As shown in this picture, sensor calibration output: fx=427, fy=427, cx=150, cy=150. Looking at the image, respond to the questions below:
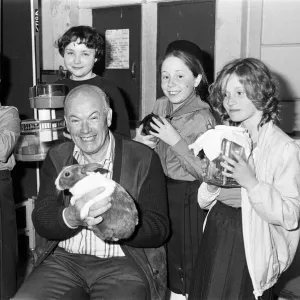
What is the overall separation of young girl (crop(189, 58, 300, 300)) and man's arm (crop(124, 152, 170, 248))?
0.16 meters

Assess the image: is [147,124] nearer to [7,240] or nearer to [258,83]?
[258,83]

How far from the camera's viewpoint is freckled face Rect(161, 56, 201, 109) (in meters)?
1.95

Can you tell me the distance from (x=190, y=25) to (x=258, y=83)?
323 centimetres

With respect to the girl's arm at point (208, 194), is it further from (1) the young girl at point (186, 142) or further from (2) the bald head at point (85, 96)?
(2) the bald head at point (85, 96)

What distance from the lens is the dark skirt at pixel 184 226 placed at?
6.37 ft

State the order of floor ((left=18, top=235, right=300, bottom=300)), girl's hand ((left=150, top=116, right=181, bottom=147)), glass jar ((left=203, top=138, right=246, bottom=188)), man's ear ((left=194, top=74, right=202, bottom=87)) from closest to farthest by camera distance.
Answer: glass jar ((left=203, top=138, right=246, bottom=188))
girl's hand ((left=150, top=116, right=181, bottom=147))
man's ear ((left=194, top=74, right=202, bottom=87))
floor ((left=18, top=235, right=300, bottom=300))

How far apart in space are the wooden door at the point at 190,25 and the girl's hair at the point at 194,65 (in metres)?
2.24

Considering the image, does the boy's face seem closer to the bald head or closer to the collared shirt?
the bald head

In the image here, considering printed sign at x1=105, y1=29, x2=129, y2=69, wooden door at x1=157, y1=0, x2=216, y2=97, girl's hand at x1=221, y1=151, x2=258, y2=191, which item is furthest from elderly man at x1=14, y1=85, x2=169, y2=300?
printed sign at x1=105, y1=29, x2=129, y2=69

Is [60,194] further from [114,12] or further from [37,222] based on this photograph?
[114,12]

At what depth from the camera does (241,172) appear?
1.34 meters

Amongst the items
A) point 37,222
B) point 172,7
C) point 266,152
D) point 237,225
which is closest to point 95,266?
point 37,222

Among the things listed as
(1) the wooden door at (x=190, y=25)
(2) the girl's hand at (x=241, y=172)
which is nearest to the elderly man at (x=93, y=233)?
(2) the girl's hand at (x=241, y=172)

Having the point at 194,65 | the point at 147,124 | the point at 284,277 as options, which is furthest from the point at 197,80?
the point at 284,277
